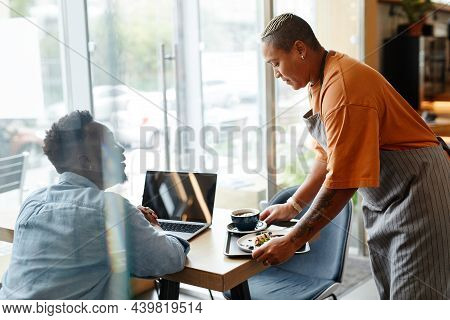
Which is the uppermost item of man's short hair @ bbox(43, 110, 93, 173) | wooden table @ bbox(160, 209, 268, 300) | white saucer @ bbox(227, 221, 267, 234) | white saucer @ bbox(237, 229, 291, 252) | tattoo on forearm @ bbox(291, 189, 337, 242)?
man's short hair @ bbox(43, 110, 93, 173)

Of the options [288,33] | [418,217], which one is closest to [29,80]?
[288,33]

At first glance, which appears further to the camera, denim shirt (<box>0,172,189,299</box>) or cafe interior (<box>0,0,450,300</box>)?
cafe interior (<box>0,0,450,300</box>)

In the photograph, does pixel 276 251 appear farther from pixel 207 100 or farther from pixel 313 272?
pixel 207 100

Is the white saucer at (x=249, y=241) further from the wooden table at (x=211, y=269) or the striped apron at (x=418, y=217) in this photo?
the striped apron at (x=418, y=217)

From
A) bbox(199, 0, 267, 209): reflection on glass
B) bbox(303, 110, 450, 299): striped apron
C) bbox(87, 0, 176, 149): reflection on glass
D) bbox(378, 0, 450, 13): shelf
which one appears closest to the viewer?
bbox(303, 110, 450, 299): striped apron

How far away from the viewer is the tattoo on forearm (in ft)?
3.72

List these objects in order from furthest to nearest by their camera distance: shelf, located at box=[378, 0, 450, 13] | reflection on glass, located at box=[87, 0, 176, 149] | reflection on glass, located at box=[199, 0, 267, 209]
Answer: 1. shelf, located at box=[378, 0, 450, 13]
2. reflection on glass, located at box=[199, 0, 267, 209]
3. reflection on glass, located at box=[87, 0, 176, 149]

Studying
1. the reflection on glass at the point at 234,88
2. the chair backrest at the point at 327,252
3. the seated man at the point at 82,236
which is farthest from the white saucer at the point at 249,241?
the reflection on glass at the point at 234,88

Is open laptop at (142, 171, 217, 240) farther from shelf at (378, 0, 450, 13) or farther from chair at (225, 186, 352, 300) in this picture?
shelf at (378, 0, 450, 13)

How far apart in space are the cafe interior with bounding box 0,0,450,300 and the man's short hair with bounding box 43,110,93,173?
0.05 meters

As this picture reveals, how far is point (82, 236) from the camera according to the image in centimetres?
105

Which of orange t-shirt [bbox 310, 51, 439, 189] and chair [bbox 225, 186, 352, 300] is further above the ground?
orange t-shirt [bbox 310, 51, 439, 189]

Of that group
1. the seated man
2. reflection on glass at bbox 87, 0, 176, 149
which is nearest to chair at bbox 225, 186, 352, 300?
the seated man
